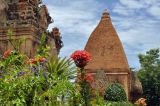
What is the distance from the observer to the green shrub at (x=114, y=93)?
2261 centimetres

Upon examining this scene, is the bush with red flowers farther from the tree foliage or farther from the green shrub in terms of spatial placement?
the tree foliage

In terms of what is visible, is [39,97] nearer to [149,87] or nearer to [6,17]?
[6,17]

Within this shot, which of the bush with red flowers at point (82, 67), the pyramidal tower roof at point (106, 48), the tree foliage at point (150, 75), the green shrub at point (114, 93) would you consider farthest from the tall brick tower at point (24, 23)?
the bush with red flowers at point (82, 67)

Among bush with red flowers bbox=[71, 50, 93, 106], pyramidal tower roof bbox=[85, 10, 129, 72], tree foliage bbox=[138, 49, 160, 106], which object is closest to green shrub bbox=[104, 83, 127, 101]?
pyramidal tower roof bbox=[85, 10, 129, 72]

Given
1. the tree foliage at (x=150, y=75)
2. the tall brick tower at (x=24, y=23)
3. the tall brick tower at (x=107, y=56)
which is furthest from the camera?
the tree foliage at (x=150, y=75)

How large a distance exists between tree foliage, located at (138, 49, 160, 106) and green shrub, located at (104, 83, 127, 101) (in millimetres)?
9464

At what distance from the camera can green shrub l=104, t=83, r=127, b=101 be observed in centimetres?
2261

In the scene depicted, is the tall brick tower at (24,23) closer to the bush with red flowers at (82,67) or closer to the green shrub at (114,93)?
the green shrub at (114,93)

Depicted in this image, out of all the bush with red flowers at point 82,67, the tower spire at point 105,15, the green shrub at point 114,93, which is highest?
the tower spire at point 105,15

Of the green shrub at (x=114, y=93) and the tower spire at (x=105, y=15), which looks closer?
the green shrub at (x=114, y=93)

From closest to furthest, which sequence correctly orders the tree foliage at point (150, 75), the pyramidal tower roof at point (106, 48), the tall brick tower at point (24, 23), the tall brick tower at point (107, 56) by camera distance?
the tall brick tower at point (24, 23), the tall brick tower at point (107, 56), the pyramidal tower roof at point (106, 48), the tree foliage at point (150, 75)

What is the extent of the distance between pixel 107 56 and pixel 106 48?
55 centimetres

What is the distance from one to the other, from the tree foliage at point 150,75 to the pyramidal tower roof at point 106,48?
677 cm

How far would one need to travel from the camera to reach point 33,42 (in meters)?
20.1
